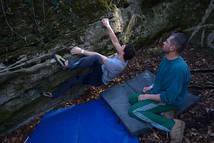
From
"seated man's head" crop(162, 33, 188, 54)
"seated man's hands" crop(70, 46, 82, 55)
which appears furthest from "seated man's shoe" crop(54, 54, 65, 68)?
"seated man's head" crop(162, 33, 188, 54)

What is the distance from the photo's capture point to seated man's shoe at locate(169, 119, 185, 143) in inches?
169

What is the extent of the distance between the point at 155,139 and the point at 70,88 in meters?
2.36

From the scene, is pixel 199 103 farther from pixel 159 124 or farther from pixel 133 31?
pixel 133 31

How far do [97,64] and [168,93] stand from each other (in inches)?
66.6

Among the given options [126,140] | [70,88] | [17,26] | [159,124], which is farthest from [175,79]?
[17,26]

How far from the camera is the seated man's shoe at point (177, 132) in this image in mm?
4289

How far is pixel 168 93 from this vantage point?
4277mm

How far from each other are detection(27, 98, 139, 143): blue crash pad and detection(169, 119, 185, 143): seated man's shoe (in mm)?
626

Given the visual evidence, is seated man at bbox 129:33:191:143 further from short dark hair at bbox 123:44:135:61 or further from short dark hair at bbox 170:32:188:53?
short dark hair at bbox 123:44:135:61

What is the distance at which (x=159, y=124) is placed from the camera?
4.50 meters

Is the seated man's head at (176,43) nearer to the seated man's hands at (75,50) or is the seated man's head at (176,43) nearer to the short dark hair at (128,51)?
the short dark hair at (128,51)

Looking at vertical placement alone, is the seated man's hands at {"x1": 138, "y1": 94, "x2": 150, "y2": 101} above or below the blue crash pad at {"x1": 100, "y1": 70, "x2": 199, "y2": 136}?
above

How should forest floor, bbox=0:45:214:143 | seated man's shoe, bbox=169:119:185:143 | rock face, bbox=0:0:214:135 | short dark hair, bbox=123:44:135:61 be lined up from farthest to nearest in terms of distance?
1. short dark hair, bbox=123:44:135:61
2. rock face, bbox=0:0:214:135
3. forest floor, bbox=0:45:214:143
4. seated man's shoe, bbox=169:119:185:143

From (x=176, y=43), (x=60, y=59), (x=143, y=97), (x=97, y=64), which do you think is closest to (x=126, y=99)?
(x=143, y=97)
